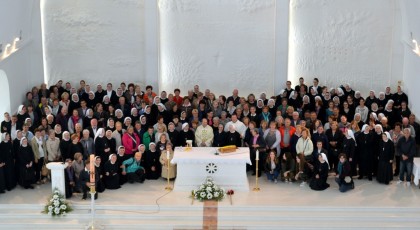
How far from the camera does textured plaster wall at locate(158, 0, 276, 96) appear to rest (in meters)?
23.1

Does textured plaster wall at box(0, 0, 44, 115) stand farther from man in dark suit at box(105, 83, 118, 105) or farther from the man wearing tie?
the man wearing tie

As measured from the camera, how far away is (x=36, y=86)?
2244cm

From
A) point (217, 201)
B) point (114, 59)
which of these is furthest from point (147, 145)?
point (114, 59)

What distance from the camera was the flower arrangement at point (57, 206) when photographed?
53.1 feet

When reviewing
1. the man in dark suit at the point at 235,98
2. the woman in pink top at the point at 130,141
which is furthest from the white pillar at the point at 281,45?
the woman in pink top at the point at 130,141

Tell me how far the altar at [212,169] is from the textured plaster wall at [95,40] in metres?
6.44

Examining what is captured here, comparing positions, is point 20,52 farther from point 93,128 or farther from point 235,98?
point 235,98

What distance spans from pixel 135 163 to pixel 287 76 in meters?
7.25

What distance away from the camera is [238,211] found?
1650cm

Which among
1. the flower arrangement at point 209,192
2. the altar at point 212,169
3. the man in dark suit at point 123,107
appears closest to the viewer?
the flower arrangement at point 209,192

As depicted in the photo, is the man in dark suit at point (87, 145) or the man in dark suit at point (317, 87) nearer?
the man in dark suit at point (87, 145)

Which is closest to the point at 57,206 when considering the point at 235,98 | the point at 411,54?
the point at 235,98

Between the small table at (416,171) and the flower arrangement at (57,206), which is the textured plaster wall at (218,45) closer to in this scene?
the small table at (416,171)

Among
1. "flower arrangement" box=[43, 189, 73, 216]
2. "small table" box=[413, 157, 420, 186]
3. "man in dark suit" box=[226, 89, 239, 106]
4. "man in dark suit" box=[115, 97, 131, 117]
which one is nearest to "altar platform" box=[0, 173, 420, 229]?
"flower arrangement" box=[43, 189, 73, 216]
